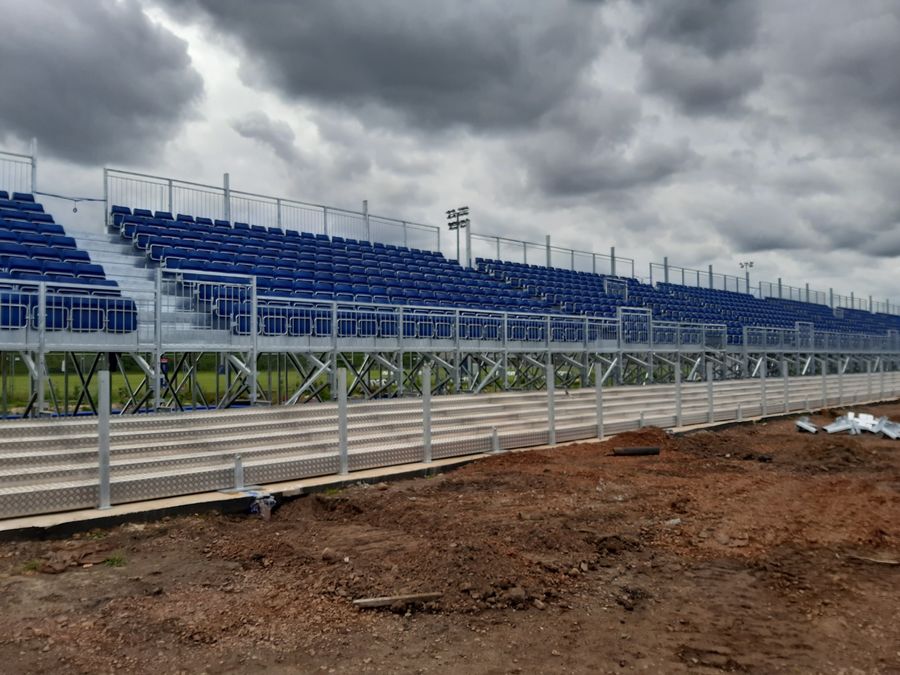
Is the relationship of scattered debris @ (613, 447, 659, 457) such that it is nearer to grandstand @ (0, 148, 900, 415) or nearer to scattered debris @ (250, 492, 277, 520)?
grandstand @ (0, 148, 900, 415)

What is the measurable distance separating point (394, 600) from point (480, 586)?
0.68 m

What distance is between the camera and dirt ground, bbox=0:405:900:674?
13.9ft

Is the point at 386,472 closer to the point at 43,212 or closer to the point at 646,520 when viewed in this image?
the point at 646,520

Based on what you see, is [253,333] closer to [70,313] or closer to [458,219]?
[70,313]

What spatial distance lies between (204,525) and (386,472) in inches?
126

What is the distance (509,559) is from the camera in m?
5.77

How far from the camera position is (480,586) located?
5.20 m

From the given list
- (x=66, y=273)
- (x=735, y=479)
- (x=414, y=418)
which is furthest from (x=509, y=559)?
(x=66, y=273)

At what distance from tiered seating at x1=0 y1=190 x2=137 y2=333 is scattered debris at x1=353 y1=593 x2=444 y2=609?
7.18m

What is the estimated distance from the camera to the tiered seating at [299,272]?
43.2 ft

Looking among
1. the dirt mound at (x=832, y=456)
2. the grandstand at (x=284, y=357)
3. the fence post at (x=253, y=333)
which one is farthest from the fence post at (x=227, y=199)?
the dirt mound at (x=832, y=456)

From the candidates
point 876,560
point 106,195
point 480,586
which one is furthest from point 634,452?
point 106,195

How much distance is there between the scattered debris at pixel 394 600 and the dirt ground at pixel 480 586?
0.27 feet

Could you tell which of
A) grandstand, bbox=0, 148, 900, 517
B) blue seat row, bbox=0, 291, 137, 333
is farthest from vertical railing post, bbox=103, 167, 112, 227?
blue seat row, bbox=0, 291, 137, 333
